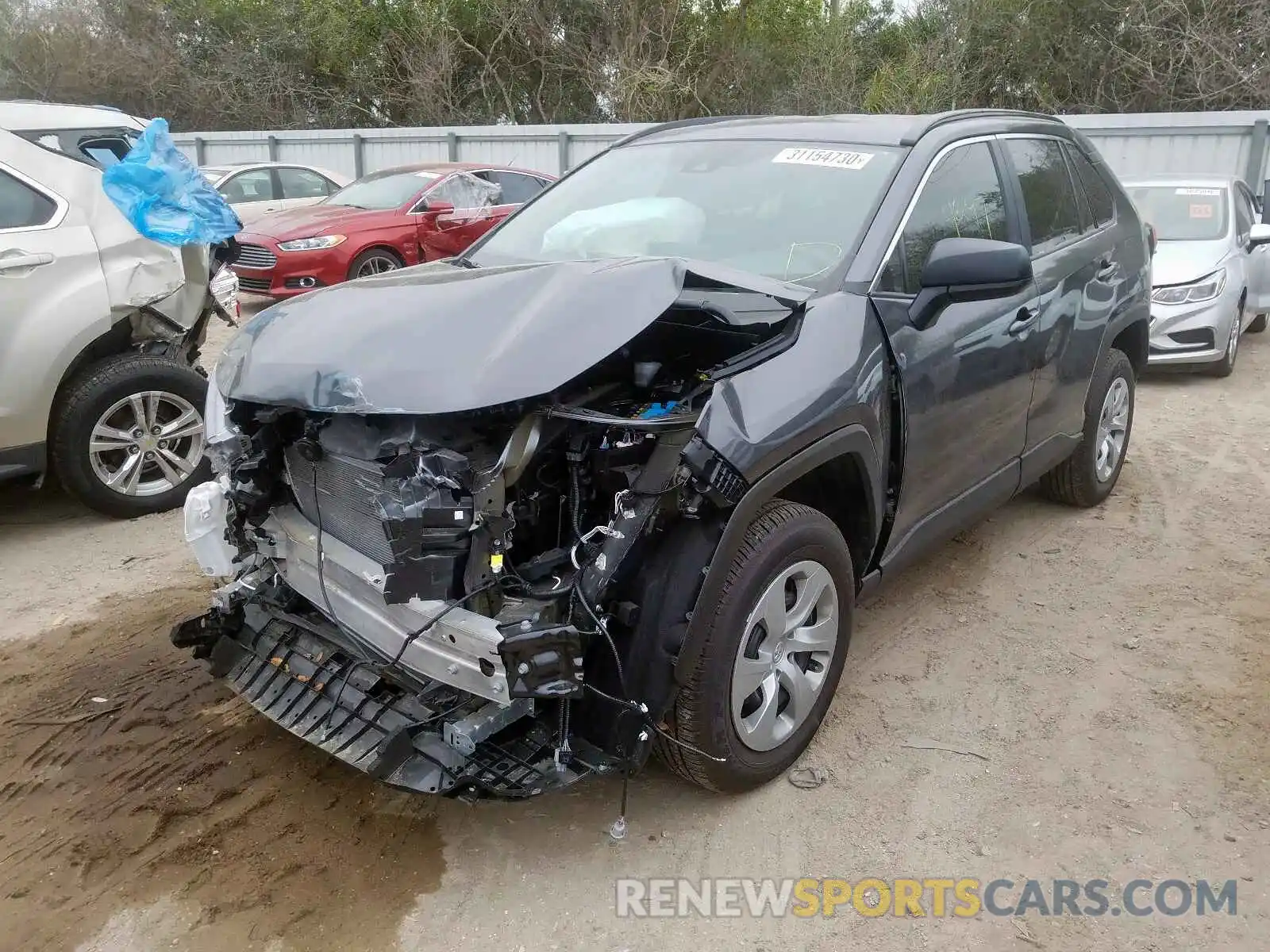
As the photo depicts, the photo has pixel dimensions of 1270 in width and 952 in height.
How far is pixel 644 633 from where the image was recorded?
2537 mm

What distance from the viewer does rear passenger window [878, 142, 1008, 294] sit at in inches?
130

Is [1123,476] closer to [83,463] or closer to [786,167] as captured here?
[786,167]

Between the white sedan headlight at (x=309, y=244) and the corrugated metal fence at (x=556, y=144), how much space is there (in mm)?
3007

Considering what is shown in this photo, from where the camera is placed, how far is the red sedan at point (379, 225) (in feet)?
34.4

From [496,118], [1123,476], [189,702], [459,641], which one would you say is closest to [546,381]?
[459,641]

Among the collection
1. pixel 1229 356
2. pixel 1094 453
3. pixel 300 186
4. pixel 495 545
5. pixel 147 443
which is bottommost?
pixel 1229 356

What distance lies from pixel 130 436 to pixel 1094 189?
4919mm

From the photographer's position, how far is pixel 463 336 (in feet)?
8.54

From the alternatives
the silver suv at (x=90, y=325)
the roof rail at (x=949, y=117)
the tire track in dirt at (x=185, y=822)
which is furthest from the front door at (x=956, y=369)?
the silver suv at (x=90, y=325)

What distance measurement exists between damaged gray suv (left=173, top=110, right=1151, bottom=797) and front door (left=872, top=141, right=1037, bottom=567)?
15 millimetres

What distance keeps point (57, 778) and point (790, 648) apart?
90.9 inches

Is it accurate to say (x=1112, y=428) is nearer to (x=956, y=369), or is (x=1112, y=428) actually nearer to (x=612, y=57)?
(x=956, y=369)

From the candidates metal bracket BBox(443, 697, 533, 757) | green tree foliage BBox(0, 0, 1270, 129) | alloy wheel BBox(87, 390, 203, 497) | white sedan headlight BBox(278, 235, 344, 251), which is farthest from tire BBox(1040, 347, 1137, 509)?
green tree foliage BBox(0, 0, 1270, 129)

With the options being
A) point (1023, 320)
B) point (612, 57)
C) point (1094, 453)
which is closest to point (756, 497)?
point (1023, 320)
